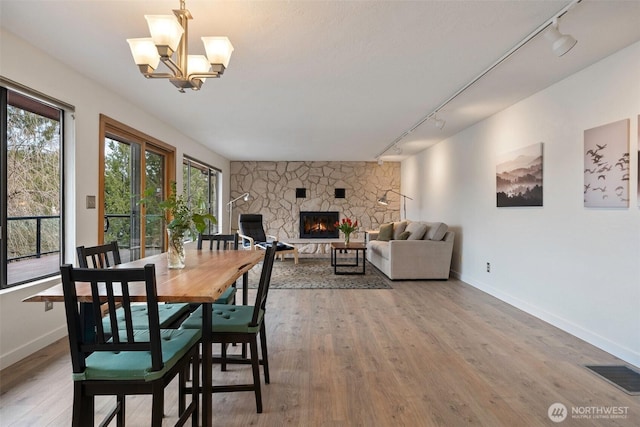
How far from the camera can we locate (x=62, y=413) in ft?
6.23

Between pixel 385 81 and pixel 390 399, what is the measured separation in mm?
2658

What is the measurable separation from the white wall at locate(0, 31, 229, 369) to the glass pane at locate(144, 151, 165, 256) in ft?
2.57

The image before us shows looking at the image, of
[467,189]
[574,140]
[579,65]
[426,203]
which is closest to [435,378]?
[574,140]

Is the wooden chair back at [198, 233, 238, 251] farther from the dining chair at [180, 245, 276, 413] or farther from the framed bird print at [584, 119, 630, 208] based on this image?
Result: the framed bird print at [584, 119, 630, 208]

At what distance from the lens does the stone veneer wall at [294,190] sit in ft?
28.7

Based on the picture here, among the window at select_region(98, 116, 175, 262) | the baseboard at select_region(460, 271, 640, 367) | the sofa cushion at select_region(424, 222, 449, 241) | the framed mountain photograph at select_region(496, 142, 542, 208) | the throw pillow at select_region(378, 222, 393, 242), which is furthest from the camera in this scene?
the throw pillow at select_region(378, 222, 393, 242)

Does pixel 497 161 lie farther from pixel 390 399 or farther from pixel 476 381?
pixel 390 399

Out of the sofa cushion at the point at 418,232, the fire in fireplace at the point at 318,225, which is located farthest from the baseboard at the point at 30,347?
the fire in fireplace at the point at 318,225

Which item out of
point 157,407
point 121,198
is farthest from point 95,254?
point 121,198

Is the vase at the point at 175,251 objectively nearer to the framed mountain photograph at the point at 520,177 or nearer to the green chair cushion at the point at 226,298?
the green chair cushion at the point at 226,298

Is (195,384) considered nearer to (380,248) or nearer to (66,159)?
(66,159)

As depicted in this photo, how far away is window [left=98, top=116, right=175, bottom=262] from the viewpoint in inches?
147

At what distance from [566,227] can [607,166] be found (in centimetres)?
67

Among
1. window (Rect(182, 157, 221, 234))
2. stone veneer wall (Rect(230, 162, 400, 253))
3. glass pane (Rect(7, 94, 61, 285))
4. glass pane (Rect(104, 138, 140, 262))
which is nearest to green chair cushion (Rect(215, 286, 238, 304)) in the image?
glass pane (Rect(7, 94, 61, 285))
